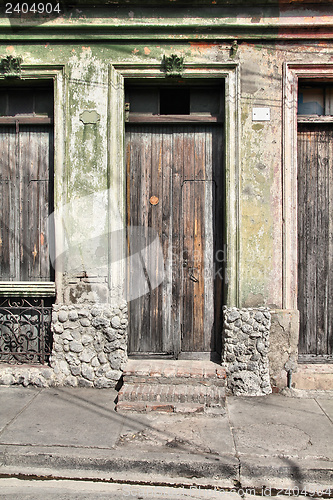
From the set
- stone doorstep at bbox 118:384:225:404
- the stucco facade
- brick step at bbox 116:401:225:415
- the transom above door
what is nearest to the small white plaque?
the stucco facade

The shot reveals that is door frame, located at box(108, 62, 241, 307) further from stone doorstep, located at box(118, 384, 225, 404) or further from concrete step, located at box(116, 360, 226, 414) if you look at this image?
stone doorstep, located at box(118, 384, 225, 404)

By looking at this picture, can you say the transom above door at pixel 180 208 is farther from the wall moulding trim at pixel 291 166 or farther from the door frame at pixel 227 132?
the wall moulding trim at pixel 291 166

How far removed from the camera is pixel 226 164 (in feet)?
16.4

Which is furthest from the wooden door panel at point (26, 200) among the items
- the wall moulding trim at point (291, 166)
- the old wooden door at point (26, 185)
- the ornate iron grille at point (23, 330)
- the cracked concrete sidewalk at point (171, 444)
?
the wall moulding trim at point (291, 166)

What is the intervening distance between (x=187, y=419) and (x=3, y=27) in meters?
5.09

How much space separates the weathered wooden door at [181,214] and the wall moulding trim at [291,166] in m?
0.82

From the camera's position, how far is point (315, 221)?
522cm

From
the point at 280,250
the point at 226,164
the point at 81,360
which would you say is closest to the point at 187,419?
the point at 81,360

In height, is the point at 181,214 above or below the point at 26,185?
below

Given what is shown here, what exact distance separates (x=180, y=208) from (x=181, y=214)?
0.26ft

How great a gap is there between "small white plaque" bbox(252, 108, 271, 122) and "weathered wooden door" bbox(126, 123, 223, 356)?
46cm

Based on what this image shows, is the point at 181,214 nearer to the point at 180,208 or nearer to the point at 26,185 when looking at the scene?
the point at 180,208

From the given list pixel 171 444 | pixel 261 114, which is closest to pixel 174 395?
pixel 171 444

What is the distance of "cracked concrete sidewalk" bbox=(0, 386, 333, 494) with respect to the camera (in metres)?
3.39
